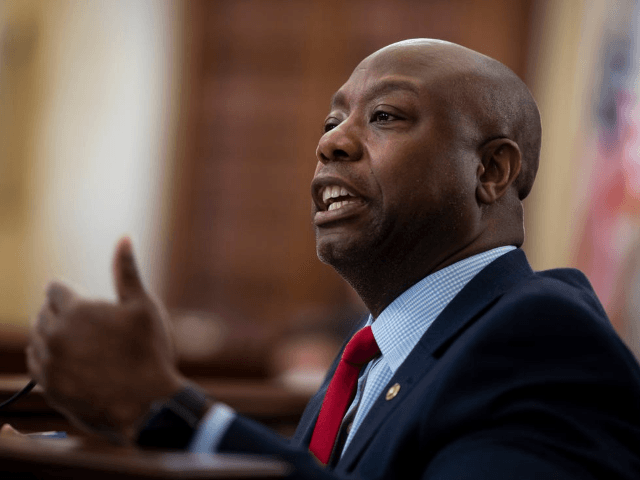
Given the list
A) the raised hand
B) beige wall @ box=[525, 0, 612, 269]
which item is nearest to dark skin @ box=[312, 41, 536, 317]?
the raised hand

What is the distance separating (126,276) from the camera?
3.76 ft

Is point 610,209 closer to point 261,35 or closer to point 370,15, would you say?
point 370,15

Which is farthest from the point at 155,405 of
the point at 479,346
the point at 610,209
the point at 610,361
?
the point at 610,209

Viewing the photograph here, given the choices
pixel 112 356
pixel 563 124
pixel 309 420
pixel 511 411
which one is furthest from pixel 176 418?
pixel 563 124

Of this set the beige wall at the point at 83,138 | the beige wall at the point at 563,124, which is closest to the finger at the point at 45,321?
the beige wall at the point at 563,124

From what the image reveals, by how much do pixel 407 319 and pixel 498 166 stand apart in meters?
0.38

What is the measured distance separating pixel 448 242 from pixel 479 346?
0.36 metres

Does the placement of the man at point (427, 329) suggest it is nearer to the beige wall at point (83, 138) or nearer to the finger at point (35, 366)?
the finger at point (35, 366)

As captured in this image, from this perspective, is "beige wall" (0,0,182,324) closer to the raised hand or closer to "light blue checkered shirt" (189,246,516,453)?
"light blue checkered shirt" (189,246,516,453)

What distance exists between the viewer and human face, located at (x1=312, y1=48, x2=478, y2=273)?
5.49 ft

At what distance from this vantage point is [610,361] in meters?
1.36

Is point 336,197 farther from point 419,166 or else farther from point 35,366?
point 35,366

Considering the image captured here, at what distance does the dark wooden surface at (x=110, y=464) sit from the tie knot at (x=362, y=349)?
640 millimetres

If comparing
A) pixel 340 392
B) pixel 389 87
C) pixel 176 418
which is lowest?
pixel 340 392
